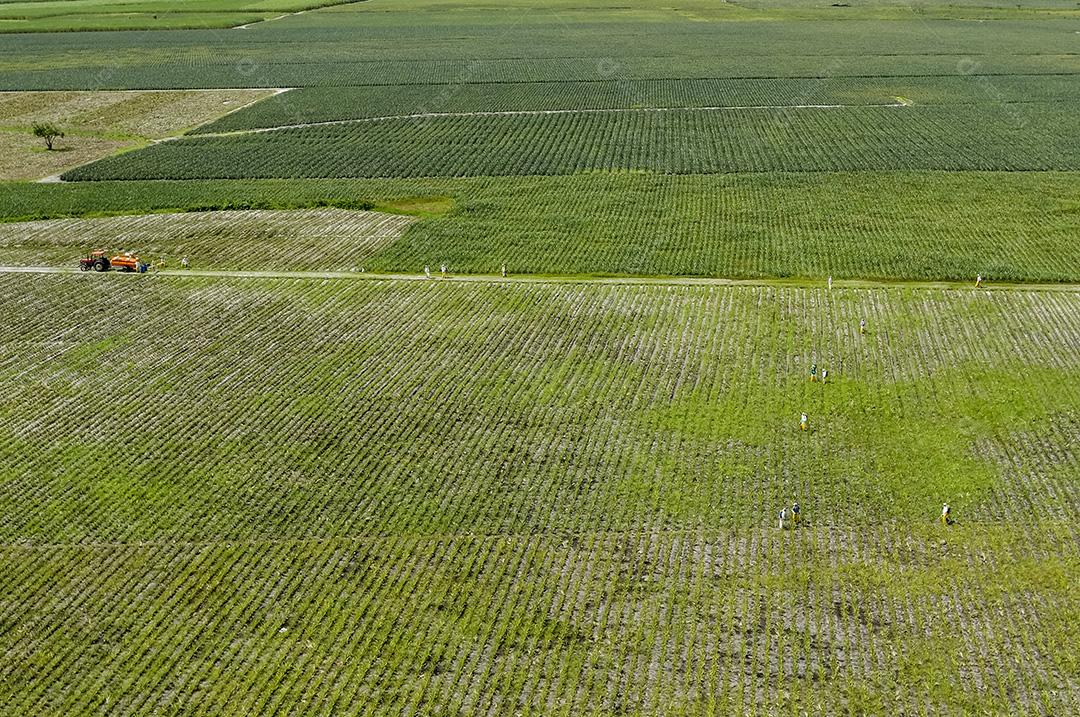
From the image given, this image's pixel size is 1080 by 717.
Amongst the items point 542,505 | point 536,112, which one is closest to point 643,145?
point 536,112

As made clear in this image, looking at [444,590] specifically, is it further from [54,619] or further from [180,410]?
[180,410]

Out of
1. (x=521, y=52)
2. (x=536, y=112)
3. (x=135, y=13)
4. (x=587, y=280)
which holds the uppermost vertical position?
(x=135, y=13)

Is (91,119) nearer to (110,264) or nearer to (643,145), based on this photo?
(110,264)

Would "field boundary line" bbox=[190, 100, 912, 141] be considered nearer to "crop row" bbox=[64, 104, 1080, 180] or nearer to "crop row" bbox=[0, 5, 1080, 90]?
"crop row" bbox=[64, 104, 1080, 180]

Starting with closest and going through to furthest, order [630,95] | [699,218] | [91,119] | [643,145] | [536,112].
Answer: [699,218] → [643,145] → [536,112] → [91,119] → [630,95]

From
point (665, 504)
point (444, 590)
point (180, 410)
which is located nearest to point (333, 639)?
point (444, 590)

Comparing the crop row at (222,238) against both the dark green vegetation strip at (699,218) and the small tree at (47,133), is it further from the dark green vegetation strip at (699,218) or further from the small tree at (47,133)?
the small tree at (47,133)
